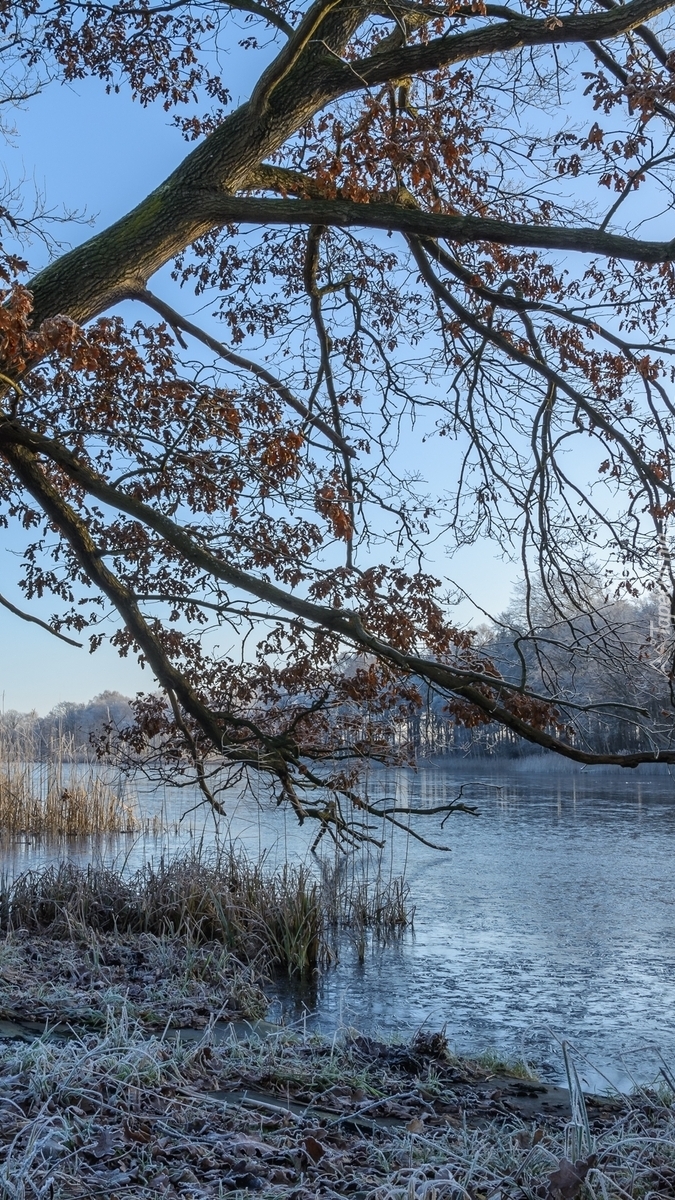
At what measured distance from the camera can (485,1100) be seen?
4.06 m

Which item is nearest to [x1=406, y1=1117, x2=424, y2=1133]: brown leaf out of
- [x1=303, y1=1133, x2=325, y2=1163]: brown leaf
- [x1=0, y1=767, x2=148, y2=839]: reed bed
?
[x1=303, y1=1133, x2=325, y2=1163]: brown leaf

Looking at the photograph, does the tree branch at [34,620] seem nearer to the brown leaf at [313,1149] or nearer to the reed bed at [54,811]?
the brown leaf at [313,1149]

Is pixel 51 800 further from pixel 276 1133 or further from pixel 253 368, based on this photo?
pixel 276 1133

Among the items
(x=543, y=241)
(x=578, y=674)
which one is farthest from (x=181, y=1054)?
(x=543, y=241)

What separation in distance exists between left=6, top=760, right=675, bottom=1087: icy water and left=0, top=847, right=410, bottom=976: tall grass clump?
1.15 ft

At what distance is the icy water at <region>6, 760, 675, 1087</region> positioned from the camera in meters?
6.31

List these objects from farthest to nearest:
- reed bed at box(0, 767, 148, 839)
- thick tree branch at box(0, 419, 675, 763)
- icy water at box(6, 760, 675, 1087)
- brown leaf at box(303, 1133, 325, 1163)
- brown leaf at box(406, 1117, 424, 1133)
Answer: reed bed at box(0, 767, 148, 839)
icy water at box(6, 760, 675, 1087)
thick tree branch at box(0, 419, 675, 763)
brown leaf at box(406, 1117, 424, 1133)
brown leaf at box(303, 1133, 325, 1163)

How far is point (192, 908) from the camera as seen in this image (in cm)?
749

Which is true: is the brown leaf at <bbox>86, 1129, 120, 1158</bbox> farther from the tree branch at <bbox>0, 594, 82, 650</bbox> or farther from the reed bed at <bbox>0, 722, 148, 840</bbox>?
the reed bed at <bbox>0, 722, 148, 840</bbox>

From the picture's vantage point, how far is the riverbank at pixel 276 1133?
8.57ft

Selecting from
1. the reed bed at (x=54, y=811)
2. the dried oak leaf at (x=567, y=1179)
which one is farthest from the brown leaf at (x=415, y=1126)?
the reed bed at (x=54, y=811)

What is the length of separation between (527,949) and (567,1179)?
21.4 feet

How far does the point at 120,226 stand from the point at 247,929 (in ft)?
15.9

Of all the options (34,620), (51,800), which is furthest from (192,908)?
(51,800)
